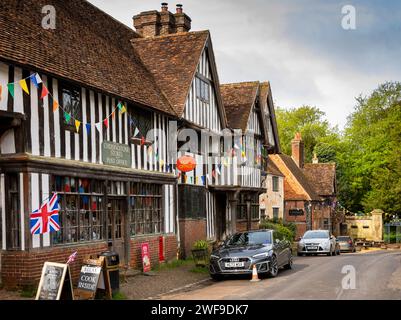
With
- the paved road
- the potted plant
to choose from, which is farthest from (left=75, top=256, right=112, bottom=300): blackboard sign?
the potted plant

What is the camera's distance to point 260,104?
32406 millimetres

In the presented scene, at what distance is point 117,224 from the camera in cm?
1866

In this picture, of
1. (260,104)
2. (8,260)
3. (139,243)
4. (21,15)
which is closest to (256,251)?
(139,243)

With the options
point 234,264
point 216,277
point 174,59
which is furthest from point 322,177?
point 234,264

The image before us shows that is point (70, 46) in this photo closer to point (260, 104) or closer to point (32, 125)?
point (32, 125)

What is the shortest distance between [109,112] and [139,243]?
4.61 m

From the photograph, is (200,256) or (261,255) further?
(200,256)

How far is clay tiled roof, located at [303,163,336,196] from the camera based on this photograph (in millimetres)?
56469

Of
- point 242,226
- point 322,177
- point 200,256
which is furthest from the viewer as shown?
point 322,177

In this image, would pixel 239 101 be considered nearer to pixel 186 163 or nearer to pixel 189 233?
pixel 189 233

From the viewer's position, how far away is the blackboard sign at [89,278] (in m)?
13.2

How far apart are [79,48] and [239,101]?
1446cm

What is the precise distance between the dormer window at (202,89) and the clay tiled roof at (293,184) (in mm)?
27144

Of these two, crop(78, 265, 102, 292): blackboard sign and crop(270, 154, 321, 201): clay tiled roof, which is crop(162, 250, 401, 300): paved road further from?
crop(270, 154, 321, 201): clay tiled roof
